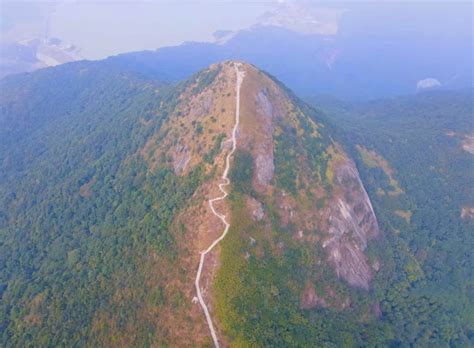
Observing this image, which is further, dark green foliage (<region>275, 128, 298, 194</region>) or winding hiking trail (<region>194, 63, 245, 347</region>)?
dark green foliage (<region>275, 128, 298, 194</region>)

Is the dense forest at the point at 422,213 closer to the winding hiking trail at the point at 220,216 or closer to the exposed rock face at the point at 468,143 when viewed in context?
the exposed rock face at the point at 468,143

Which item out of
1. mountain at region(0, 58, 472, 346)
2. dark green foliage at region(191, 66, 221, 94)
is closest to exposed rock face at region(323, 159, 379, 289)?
mountain at region(0, 58, 472, 346)

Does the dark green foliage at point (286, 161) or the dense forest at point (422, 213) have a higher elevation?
the dark green foliage at point (286, 161)

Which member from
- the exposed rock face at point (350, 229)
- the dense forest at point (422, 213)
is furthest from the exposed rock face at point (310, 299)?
the dense forest at point (422, 213)

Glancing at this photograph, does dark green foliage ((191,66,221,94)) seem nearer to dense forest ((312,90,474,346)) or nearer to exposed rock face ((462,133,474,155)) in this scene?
dense forest ((312,90,474,346))

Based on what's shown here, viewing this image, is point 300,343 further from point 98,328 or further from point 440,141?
point 440,141

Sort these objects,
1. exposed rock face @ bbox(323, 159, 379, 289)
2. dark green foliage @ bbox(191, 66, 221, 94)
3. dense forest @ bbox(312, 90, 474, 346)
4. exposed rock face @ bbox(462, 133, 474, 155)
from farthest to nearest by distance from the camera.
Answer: exposed rock face @ bbox(462, 133, 474, 155) → dark green foliage @ bbox(191, 66, 221, 94) → dense forest @ bbox(312, 90, 474, 346) → exposed rock face @ bbox(323, 159, 379, 289)

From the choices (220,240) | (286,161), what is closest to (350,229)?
(286,161)

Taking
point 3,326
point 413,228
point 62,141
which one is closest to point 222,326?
point 3,326
